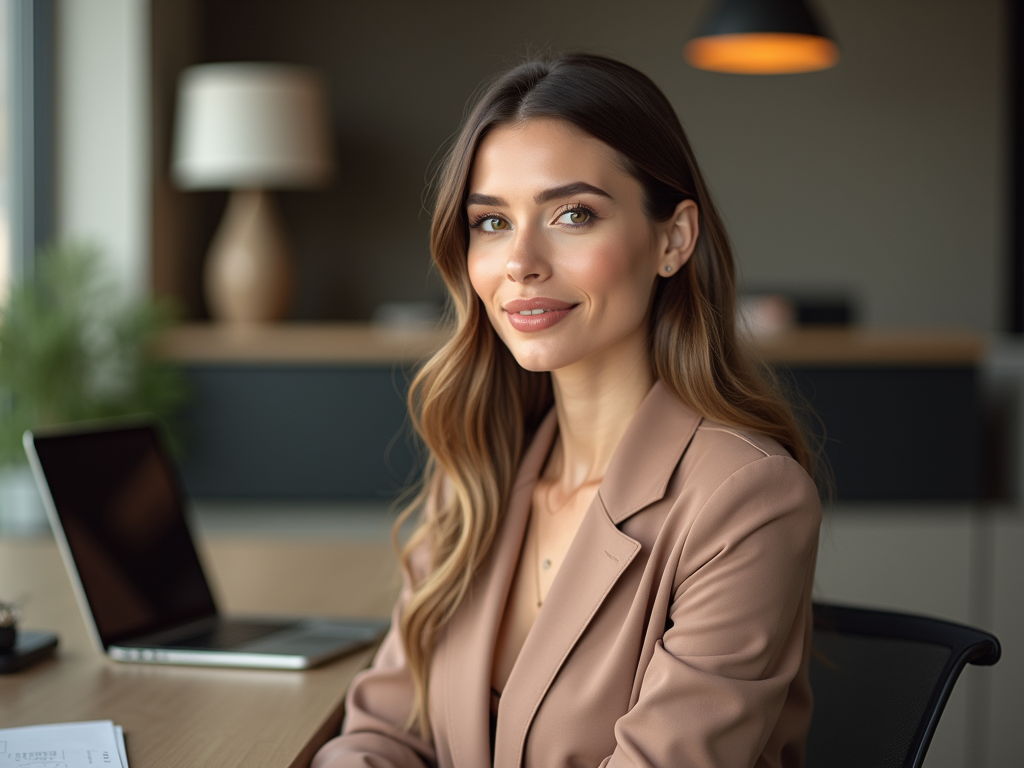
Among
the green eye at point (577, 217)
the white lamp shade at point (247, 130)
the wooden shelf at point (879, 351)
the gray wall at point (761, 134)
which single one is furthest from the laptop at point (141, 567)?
the gray wall at point (761, 134)

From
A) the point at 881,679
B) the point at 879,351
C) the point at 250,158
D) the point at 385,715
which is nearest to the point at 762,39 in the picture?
the point at 879,351

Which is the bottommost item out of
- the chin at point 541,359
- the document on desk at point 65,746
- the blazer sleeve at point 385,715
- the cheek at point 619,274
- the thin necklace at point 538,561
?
the blazer sleeve at point 385,715

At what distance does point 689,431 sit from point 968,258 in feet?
14.5

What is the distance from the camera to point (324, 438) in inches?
138

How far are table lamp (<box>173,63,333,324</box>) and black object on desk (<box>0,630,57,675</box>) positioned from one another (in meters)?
2.87

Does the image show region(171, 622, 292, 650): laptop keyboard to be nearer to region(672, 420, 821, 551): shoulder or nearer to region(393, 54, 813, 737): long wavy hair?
region(393, 54, 813, 737): long wavy hair

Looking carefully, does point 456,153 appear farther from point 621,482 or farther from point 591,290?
point 621,482

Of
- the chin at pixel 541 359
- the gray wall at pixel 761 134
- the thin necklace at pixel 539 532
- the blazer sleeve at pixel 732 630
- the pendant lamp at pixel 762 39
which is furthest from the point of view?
the gray wall at pixel 761 134

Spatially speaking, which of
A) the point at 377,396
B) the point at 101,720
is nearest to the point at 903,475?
the point at 377,396

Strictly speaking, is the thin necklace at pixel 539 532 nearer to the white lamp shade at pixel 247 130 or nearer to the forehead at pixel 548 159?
the forehead at pixel 548 159

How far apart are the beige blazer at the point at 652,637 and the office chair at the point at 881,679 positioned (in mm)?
91

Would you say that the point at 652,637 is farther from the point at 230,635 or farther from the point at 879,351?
the point at 879,351

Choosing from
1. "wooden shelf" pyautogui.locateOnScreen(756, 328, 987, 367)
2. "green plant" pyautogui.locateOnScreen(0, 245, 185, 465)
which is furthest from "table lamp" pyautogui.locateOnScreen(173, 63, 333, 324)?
"wooden shelf" pyautogui.locateOnScreen(756, 328, 987, 367)

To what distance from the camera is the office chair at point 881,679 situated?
48.3 inches
